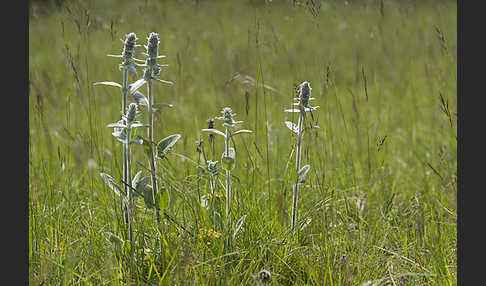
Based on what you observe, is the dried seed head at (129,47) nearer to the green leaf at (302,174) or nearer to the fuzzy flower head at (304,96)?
the fuzzy flower head at (304,96)

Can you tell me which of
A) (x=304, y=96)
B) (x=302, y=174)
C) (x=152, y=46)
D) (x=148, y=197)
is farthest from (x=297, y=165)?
(x=152, y=46)

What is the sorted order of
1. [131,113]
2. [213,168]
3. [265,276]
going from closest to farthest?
[265,276]
[131,113]
[213,168]

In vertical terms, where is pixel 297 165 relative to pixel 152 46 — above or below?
below

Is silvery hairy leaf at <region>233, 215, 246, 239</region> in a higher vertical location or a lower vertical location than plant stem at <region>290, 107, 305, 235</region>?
lower

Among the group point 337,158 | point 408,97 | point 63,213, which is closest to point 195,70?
point 408,97

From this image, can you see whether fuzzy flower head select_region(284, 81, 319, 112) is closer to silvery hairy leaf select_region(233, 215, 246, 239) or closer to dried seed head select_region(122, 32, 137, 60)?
silvery hairy leaf select_region(233, 215, 246, 239)

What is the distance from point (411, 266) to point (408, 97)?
3141 mm

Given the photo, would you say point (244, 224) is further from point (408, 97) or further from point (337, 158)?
point (408, 97)

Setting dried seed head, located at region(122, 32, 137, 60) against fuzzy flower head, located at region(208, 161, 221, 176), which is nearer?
dried seed head, located at region(122, 32, 137, 60)

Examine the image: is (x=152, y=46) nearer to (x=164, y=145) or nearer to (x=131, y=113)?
(x=131, y=113)

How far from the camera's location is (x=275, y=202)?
7.34 feet

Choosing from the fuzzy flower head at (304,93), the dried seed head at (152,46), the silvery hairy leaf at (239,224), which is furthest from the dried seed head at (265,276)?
the dried seed head at (152,46)

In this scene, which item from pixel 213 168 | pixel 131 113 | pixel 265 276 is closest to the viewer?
pixel 265 276

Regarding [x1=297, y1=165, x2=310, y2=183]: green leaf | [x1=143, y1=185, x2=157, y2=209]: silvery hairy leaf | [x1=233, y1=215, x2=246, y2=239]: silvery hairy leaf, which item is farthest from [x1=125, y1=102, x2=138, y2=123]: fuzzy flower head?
[x1=297, y1=165, x2=310, y2=183]: green leaf
